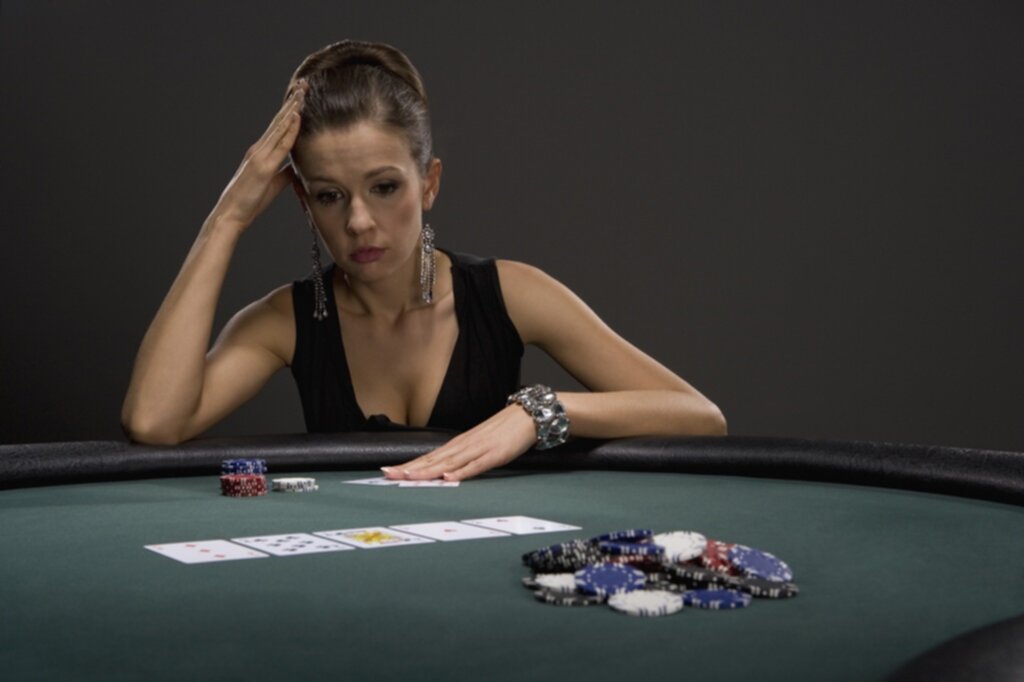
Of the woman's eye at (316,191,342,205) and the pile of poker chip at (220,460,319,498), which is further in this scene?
the woman's eye at (316,191,342,205)

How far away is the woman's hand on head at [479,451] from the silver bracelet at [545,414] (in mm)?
15

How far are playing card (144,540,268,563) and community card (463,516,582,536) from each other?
33 centimetres

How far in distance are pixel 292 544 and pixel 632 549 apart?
44 cm

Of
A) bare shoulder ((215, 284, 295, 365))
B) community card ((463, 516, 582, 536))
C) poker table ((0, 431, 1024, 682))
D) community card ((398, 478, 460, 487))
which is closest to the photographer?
poker table ((0, 431, 1024, 682))

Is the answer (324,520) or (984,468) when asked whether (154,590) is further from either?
(984,468)

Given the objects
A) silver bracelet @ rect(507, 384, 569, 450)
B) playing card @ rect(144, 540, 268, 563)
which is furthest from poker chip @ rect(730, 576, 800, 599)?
silver bracelet @ rect(507, 384, 569, 450)

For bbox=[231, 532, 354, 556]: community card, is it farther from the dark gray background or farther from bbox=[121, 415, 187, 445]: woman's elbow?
the dark gray background

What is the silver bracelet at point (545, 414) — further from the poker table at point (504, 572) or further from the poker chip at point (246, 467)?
the poker chip at point (246, 467)

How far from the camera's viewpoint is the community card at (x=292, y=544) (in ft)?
4.98

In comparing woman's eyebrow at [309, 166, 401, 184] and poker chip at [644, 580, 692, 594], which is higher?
woman's eyebrow at [309, 166, 401, 184]

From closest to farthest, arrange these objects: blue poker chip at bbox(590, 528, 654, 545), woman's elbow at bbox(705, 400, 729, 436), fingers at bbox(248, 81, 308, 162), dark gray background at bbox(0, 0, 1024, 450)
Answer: blue poker chip at bbox(590, 528, 654, 545) → fingers at bbox(248, 81, 308, 162) → woman's elbow at bbox(705, 400, 729, 436) → dark gray background at bbox(0, 0, 1024, 450)

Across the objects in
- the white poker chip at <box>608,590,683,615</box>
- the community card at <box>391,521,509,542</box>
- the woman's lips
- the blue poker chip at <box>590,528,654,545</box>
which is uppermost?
the woman's lips

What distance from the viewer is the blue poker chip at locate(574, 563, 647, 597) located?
4.00 feet

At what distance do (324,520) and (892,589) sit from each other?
80 cm
